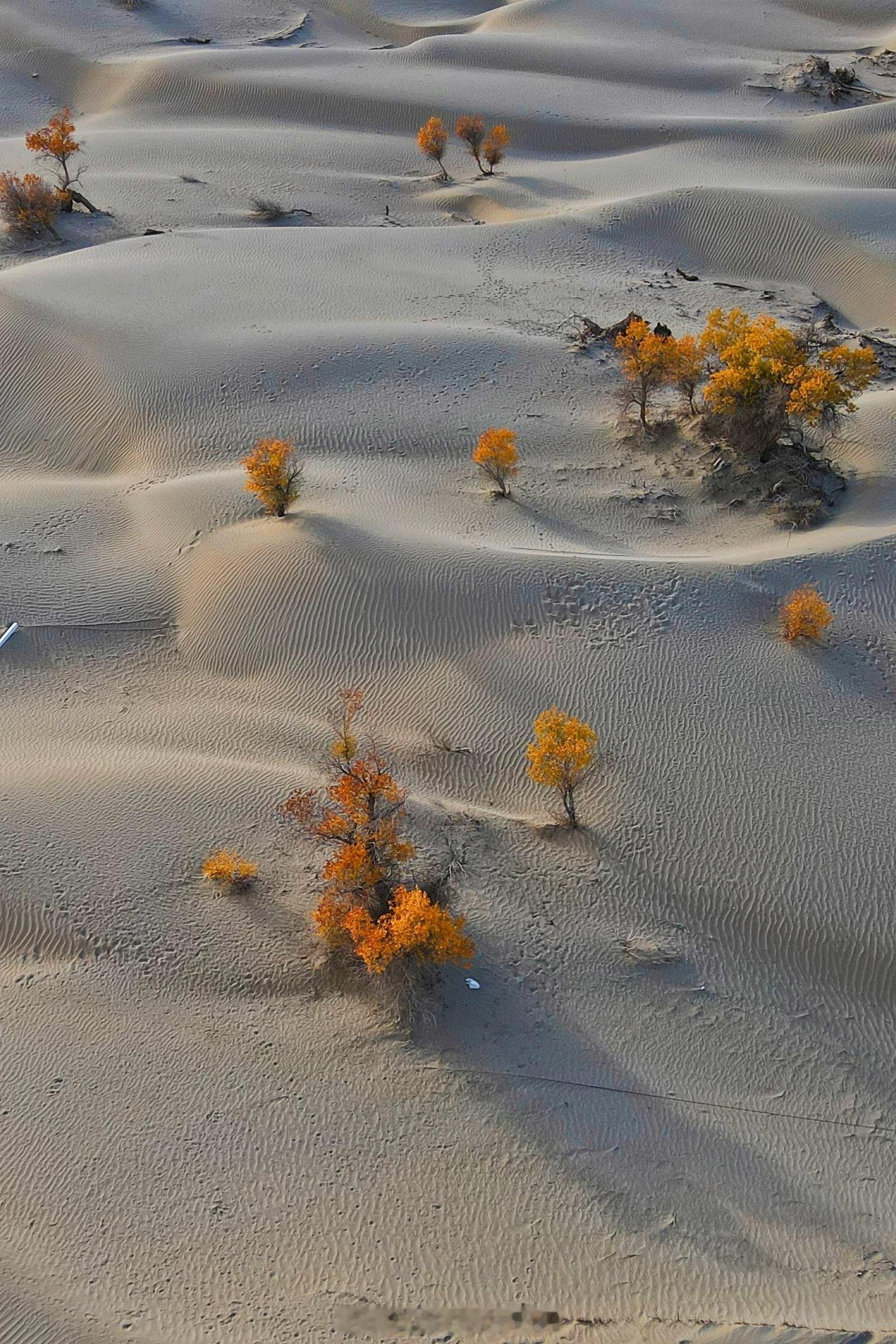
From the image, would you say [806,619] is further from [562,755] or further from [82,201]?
[82,201]

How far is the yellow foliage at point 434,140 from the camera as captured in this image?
29.2m

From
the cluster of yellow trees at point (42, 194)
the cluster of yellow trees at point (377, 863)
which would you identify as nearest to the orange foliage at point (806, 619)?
the cluster of yellow trees at point (377, 863)

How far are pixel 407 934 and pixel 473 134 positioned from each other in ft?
89.8

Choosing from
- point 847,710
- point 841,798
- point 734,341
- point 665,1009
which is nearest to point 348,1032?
point 665,1009

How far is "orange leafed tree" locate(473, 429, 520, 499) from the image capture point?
15.7m

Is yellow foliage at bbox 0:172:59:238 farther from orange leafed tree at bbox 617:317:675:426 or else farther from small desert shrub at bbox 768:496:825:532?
small desert shrub at bbox 768:496:825:532

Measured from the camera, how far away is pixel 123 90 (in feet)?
116

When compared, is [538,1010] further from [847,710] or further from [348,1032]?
[847,710]

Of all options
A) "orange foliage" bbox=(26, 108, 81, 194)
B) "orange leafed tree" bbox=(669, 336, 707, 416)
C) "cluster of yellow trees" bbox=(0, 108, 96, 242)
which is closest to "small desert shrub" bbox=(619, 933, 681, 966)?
"orange leafed tree" bbox=(669, 336, 707, 416)

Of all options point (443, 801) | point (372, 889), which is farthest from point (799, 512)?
point (372, 889)

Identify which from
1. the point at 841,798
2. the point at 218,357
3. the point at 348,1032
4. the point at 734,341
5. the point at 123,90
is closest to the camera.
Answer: the point at 348,1032

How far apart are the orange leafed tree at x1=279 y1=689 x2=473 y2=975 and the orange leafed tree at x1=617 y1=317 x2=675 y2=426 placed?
31.3 feet

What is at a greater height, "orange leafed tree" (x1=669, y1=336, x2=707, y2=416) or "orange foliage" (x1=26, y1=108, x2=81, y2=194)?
"orange foliage" (x1=26, y1=108, x2=81, y2=194)

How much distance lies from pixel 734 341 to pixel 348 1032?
1313 centimetres
